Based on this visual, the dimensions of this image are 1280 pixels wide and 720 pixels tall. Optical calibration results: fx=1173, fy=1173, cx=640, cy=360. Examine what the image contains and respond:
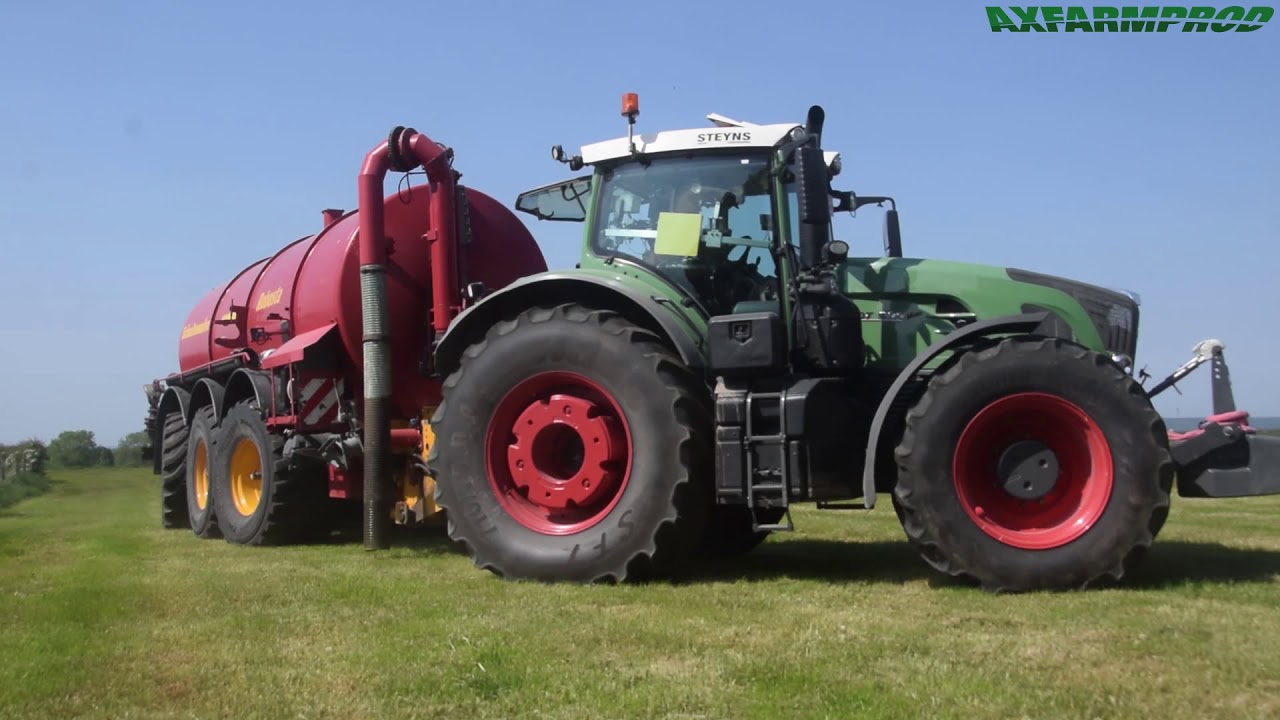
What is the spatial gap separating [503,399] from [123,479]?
28.9 meters

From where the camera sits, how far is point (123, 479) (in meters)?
32.4

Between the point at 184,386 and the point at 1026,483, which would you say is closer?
the point at 1026,483

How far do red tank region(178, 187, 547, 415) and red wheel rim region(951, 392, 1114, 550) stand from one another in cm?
461

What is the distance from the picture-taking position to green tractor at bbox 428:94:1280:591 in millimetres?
5965

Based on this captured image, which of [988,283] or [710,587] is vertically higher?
[988,283]

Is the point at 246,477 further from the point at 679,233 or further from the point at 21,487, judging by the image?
the point at 21,487

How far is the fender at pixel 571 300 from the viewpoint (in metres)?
6.70

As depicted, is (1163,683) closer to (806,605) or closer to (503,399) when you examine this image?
(806,605)

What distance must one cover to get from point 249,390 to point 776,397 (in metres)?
6.07

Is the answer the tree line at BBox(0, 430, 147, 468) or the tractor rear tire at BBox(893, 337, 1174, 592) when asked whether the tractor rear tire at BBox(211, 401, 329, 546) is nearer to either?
the tractor rear tire at BBox(893, 337, 1174, 592)

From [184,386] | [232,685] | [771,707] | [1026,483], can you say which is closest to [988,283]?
[1026,483]

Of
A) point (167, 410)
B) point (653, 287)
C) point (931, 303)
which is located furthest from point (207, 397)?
point (931, 303)

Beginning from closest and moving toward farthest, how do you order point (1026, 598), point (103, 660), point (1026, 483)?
point (103, 660) < point (1026, 598) < point (1026, 483)

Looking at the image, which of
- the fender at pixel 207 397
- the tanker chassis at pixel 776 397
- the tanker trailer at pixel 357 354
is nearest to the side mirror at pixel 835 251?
the tanker chassis at pixel 776 397
